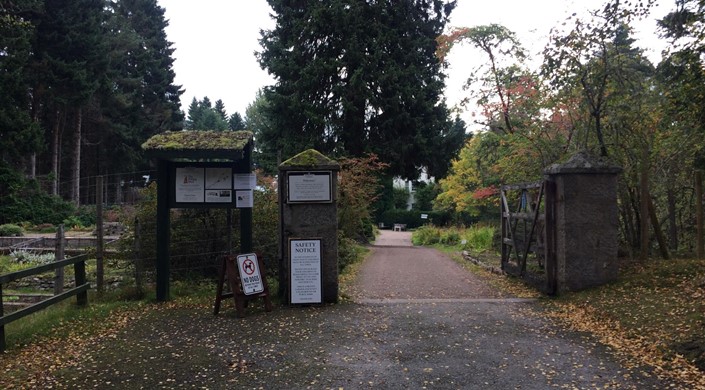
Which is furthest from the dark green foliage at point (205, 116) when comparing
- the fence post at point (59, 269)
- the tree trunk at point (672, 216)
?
the tree trunk at point (672, 216)

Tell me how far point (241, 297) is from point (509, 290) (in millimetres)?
5206

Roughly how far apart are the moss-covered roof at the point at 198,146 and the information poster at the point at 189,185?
52 centimetres

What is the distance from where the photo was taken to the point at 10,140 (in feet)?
95.1

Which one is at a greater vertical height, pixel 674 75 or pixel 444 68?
pixel 444 68

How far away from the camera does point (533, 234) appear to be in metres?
10.1

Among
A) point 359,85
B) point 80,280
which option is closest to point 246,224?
point 80,280

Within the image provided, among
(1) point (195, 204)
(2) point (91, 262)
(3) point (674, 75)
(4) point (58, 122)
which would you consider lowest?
(2) point (91, 262)

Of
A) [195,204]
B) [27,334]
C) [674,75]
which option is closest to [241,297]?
[195,204]

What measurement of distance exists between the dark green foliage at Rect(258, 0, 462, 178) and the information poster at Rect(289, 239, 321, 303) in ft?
56.9

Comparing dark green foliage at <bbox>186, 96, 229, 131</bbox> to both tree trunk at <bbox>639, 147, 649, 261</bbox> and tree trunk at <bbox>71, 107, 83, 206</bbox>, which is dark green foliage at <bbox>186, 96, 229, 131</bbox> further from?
tree trunk at <bbox>639, 147, 649, 261</bbox>

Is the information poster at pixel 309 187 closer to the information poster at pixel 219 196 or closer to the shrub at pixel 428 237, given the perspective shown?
the information poster at pixel 219 196

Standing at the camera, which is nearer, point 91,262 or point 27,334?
point 27,334

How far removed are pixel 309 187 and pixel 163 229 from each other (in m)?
2.58

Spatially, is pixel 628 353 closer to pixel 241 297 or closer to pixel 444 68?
pixel 241 297
